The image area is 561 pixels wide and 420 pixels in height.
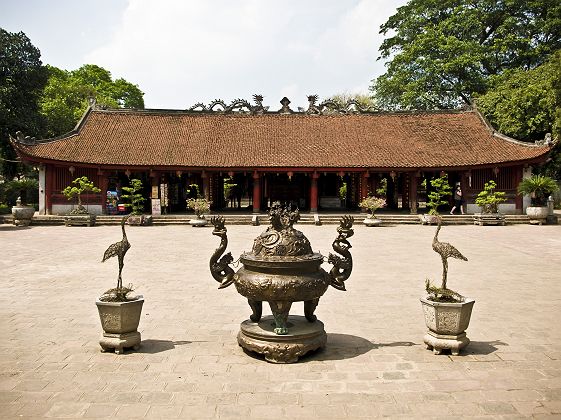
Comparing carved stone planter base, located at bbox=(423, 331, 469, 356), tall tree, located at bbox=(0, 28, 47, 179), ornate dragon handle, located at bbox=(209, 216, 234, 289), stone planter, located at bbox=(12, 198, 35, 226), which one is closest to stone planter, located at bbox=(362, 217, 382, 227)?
stone planter, located at bbox=(12, 198, 35, 226)

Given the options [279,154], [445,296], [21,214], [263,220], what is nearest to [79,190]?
[21,214]

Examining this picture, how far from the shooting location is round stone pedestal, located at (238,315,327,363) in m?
5.22

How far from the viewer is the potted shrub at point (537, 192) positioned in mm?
22422

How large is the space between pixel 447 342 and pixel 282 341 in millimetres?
1965

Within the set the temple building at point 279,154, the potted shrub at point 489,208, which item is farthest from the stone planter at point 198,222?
the potted shrub at point 489,208

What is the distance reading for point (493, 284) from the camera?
936 centimetres

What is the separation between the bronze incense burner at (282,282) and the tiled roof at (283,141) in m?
19.3

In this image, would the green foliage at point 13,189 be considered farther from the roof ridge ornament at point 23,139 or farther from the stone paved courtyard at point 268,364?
the stone paved courtyard at point 268,364

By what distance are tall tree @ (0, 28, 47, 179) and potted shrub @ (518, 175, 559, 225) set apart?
30.2 m

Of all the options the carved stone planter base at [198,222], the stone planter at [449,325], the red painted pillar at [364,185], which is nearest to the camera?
the stone planter at [449,325]

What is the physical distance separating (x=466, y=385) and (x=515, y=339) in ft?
6.04

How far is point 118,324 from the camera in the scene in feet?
17.9

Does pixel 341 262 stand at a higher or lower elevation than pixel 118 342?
higher

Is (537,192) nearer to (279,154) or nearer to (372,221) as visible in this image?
(372,221)
